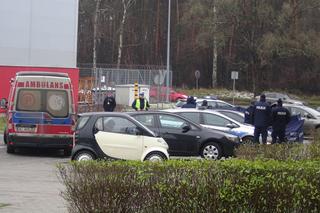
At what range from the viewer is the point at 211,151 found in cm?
1670

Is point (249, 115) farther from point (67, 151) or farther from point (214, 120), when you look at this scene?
point (67, 151)

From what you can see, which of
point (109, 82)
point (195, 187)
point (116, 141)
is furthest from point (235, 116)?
point (109, 82)

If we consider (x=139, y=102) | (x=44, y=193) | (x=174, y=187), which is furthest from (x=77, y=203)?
(x=139, y=102)

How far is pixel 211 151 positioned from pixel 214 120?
2.69 metres

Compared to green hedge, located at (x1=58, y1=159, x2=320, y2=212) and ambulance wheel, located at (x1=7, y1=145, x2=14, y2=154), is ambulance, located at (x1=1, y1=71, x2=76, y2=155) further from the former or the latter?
green hedge, located at (x1=58, y1=159, x2=320, y2=212)

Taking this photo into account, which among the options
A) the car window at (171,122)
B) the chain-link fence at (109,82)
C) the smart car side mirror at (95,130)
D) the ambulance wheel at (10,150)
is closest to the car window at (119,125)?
the smart car side mirror at (95,130)

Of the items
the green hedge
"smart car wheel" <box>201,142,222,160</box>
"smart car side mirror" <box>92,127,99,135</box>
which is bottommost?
"smart car wheel" <box>201,142,222,160</box>

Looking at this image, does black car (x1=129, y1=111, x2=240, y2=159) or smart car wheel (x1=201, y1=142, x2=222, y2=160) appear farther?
smart car wheel (x1=201, y1=142, x2=222, y2=160)

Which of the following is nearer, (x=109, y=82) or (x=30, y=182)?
(x=30, y=182)

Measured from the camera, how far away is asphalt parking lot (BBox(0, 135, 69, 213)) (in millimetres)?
8875

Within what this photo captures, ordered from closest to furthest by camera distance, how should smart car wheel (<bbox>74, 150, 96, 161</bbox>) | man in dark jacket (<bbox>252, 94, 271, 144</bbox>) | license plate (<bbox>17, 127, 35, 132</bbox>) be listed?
smart car wheel (<bbox>74, 150, 96, 161</bbox>) < license plate (<bbox>17, 127, 35, 132</bbox>) < man in dark jacket (<bbox>252, 94, 271, 144</bbox>)

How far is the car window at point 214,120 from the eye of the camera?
62.6 feet

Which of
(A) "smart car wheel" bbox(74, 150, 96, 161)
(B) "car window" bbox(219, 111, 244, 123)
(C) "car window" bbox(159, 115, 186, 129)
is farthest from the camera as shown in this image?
(B) "car window" bbox(219, 111, 244, 123)

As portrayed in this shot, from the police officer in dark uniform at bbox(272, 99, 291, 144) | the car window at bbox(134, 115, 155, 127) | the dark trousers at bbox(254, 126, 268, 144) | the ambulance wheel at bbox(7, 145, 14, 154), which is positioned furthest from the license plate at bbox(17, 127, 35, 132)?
the police officer in dark uniform at bbox(272, 99, 291, 144)
